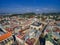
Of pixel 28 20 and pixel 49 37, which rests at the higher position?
pixel 28 20

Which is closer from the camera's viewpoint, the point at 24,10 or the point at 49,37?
the point at 49,37

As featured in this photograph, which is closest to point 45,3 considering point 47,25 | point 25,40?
point 47,25

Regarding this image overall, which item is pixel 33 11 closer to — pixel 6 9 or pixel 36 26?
pixel 36 26

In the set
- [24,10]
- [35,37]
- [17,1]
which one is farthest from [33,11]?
[35,37]

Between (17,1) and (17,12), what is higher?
(17,1)

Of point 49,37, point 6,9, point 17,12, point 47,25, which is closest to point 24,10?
point 17,12

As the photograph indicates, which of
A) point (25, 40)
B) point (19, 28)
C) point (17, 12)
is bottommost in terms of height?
point (25, 40)

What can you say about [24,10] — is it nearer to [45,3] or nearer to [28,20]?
[28,20]

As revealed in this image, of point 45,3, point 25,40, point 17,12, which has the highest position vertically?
point 45,3

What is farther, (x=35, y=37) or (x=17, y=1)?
(x=17, y=1)
